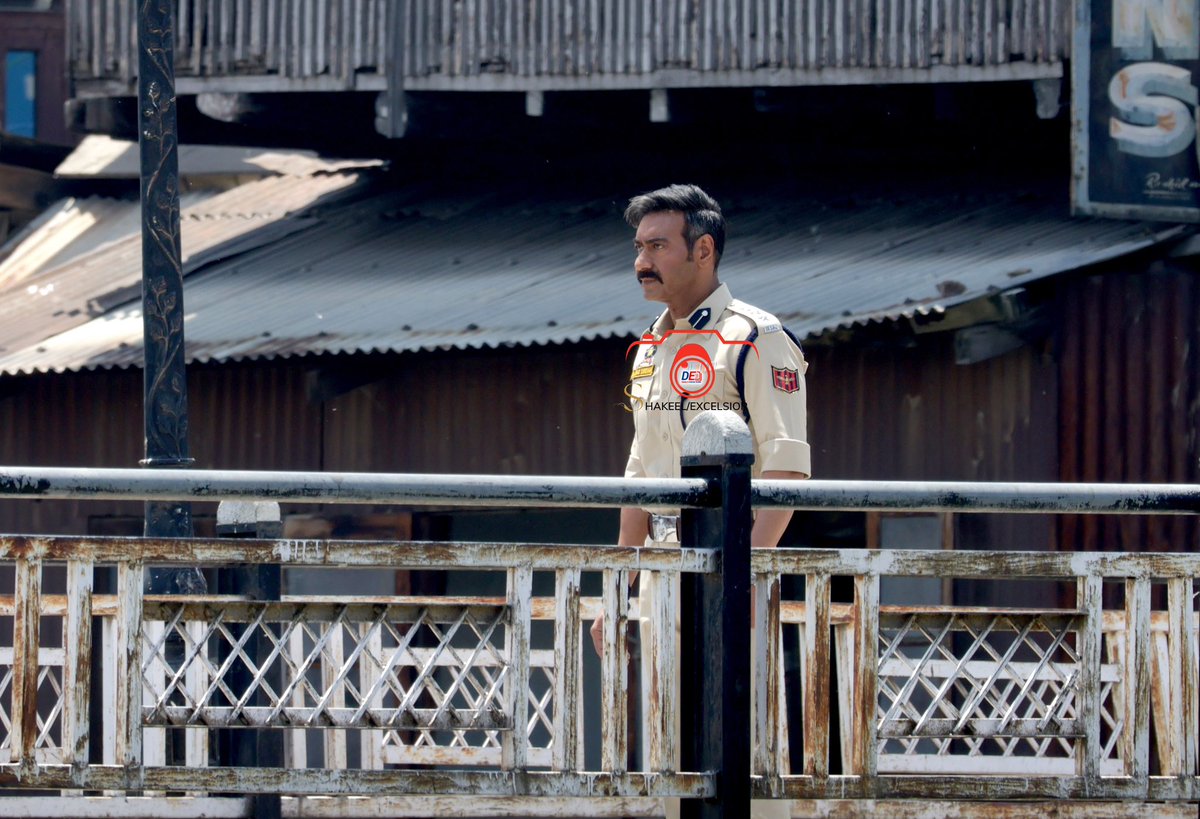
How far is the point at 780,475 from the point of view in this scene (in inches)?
183

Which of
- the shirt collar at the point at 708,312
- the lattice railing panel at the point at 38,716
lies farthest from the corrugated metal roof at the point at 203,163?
the shirt collar at the point at 708,312

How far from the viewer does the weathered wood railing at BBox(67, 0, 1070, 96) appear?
32.9ft

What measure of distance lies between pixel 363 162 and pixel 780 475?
29.1 feet

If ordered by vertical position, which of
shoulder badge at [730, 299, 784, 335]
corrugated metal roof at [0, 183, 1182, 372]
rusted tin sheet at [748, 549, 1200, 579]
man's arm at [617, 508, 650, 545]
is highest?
corrugated metal roof at [0, 183, 1182, 372]

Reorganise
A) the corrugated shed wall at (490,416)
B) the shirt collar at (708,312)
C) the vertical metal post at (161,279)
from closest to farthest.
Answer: the shirt collar at (708,312) → the vertical metal post at (161,279) → the corrugated shed wall at (490,416)

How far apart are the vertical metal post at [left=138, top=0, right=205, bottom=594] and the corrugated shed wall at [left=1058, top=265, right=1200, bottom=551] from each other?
431cm

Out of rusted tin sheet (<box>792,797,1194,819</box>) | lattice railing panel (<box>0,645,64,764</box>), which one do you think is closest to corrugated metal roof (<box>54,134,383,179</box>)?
lattice railing panel (<box>0,645,64,764</box>)

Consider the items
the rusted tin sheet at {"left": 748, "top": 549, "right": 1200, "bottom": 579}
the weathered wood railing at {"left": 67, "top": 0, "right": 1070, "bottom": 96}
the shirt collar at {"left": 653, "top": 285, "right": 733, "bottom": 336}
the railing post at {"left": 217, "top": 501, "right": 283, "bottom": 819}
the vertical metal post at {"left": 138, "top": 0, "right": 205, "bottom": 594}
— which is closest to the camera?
the rusted tin sheet at {"left": 748, "top": 549, "right": 1200, "bottom": 579}

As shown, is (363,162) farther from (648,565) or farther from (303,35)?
(648,565)

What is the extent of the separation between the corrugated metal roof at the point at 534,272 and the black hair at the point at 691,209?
11.0 feet

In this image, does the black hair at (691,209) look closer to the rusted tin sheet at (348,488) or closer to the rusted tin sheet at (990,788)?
the rusted tin sheet at (348,488)

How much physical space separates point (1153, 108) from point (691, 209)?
5.17m

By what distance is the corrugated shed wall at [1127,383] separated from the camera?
9.02 metres

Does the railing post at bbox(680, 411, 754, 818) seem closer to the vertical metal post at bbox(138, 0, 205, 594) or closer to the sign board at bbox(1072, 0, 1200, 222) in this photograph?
the vertical metal post at bbox(138, 0, 205, 594)
